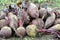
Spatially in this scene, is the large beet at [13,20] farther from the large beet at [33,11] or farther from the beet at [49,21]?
the beet at [49,21]

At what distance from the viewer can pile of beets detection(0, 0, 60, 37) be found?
1.60 metres

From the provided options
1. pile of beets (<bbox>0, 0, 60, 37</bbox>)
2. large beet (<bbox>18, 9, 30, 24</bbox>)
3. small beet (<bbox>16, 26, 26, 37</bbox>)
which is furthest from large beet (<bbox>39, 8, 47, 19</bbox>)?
small beet (<bbox>16, 26, 26, 37</bbox>)

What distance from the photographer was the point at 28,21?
1706mm

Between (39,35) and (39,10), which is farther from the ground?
(39,10)

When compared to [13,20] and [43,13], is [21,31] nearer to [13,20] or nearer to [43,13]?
[13,20]

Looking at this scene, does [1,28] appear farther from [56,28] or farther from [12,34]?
[56,28]

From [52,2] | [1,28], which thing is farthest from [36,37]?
[52,2]

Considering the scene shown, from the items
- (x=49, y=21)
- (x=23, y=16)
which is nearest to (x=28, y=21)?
(x=23, y=16)

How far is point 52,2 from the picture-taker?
242 centimetres

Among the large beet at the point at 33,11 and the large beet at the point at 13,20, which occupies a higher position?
the large beet at the point at 33,11

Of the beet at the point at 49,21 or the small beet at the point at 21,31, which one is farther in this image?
the beet at the point at 49,21

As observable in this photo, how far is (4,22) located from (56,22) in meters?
0.44

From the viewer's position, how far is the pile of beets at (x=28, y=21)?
1600 millimetres

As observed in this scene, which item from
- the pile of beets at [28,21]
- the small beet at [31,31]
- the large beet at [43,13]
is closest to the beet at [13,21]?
the pile of beets at [28,21]
